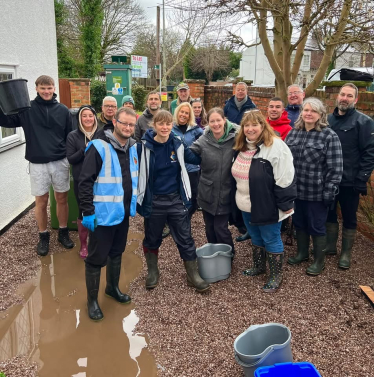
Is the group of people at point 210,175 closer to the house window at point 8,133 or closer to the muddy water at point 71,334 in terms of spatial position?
the muddy water at point 71,334

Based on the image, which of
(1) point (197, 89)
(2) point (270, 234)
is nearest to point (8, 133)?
(2) point (270, 234)

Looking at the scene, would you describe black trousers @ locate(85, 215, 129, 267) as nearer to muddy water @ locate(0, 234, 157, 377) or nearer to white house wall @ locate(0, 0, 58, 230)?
muddy water @ locate(0, 234, 157, 377)

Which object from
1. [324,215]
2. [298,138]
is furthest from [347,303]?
[298,138]

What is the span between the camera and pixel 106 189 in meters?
3.35

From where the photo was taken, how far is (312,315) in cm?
358

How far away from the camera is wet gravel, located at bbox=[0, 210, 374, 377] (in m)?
2.98

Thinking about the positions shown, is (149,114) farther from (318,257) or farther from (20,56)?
(318,257)

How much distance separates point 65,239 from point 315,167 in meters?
3.34

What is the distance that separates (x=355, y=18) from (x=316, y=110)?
10.9 ft

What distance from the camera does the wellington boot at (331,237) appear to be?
4669 millimetres

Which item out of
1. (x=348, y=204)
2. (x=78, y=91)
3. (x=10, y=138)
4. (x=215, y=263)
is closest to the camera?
(x=215, y=263)

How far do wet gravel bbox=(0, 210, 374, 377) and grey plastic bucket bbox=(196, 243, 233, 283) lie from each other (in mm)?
94

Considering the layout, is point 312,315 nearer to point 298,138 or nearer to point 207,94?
point 298,138

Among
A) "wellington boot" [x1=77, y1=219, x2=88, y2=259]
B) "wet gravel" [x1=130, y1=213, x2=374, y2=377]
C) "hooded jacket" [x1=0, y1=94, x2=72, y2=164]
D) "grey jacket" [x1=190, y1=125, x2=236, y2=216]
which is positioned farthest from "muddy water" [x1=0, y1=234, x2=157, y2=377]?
"hooded jacket" [x1=0, y1=94, x2=72, y2=164]
